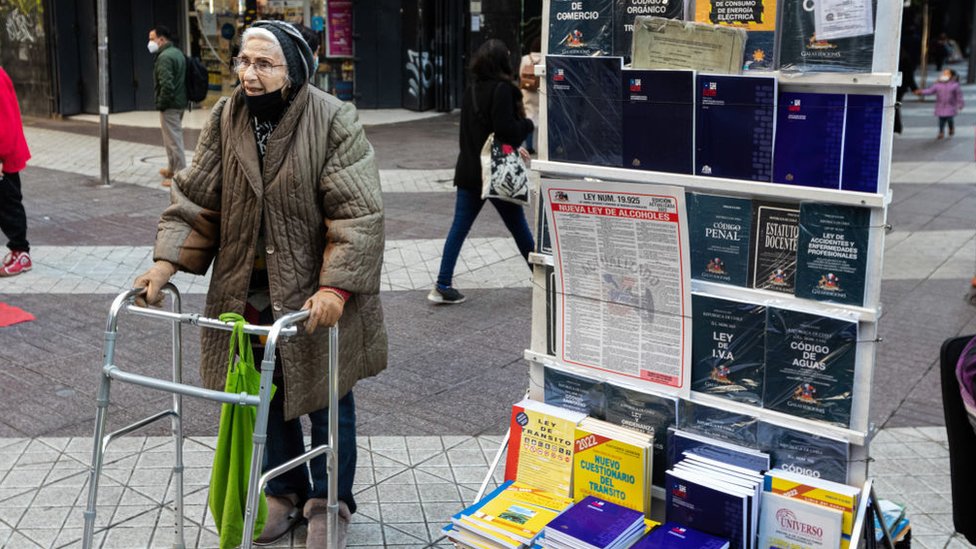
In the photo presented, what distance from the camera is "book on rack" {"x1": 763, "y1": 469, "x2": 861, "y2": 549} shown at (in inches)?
117

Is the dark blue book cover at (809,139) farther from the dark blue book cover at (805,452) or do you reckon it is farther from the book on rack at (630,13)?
the dark blue book cover at (805,452)

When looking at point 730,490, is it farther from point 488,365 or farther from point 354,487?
point 488,365

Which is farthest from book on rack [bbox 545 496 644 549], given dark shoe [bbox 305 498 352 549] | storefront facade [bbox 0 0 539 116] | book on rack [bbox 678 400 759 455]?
storefront facade [bbox 0 0 539 116]

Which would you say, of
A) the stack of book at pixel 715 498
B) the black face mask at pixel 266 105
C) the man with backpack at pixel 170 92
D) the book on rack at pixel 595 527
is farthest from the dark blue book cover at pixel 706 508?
the man with backpack at pixel 170 92

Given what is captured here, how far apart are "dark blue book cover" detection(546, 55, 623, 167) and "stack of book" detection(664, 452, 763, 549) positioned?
3.16 ft

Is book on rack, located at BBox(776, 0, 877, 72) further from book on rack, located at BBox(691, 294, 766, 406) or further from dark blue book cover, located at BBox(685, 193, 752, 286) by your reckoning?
book on rack, located at BBox(691, 294, 766, 406)

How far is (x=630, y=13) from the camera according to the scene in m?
3.22

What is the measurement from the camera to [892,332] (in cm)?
711

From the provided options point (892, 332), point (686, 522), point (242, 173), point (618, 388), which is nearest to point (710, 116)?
point (618, 388)

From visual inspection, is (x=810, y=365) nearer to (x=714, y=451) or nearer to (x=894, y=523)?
(x=714, y=451)

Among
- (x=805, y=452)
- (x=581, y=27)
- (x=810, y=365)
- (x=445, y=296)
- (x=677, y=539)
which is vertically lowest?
(x=445, y=296)

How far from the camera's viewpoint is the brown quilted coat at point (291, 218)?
3.71 meters

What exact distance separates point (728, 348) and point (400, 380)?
10.7 feet

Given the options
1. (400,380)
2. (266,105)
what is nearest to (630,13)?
(266,105)
